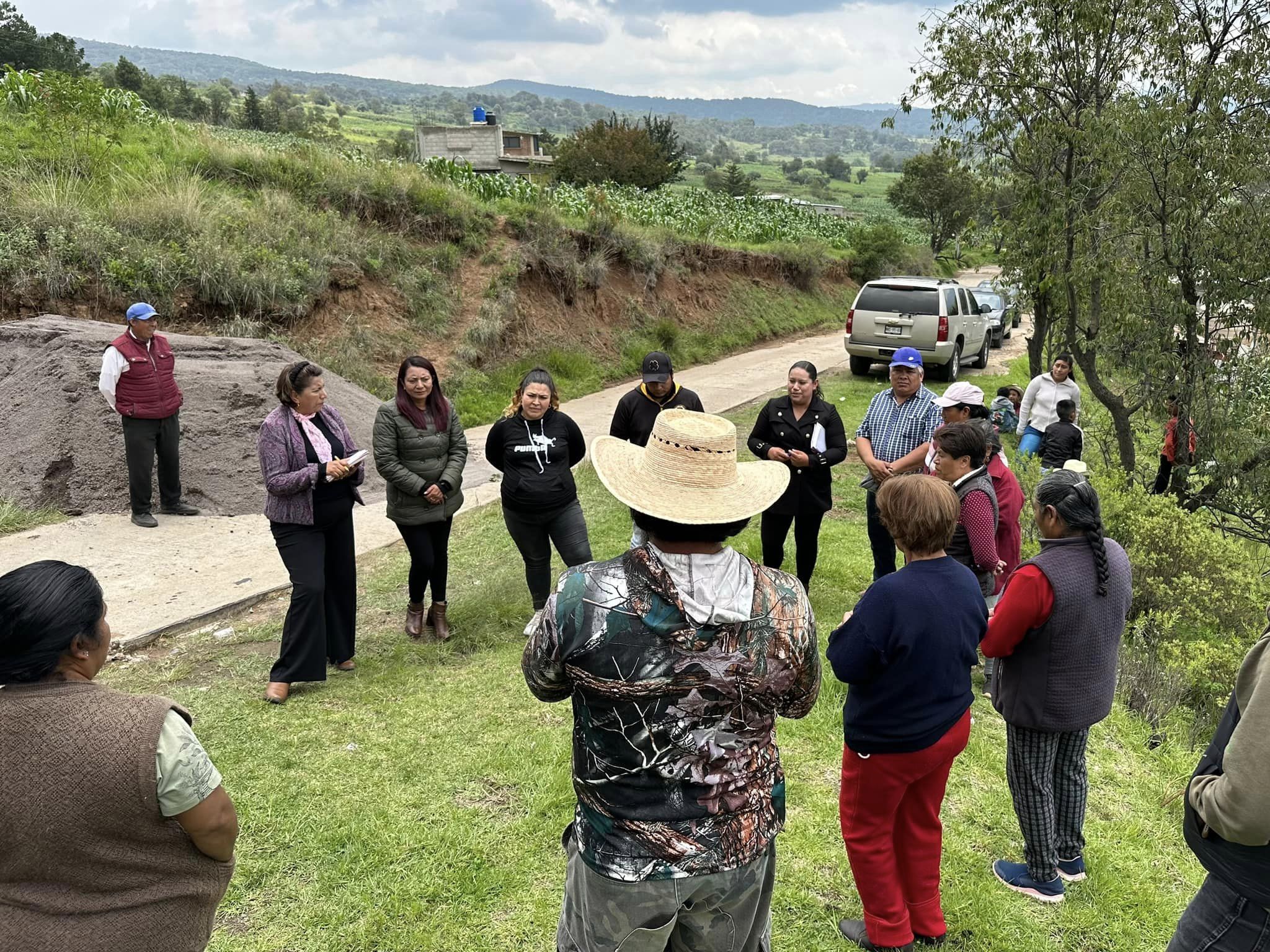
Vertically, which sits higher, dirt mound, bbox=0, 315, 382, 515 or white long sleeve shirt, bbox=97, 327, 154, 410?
white long sleeve shirt, bbox=97, 327, 154, 410

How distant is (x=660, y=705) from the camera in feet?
6.69

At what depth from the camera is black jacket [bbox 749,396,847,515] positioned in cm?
593

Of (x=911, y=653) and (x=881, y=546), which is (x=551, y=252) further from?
(x=911, y=653)

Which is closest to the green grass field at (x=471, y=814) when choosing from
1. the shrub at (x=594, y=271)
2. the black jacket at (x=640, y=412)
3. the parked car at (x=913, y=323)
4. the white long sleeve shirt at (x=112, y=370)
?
the black jacket at (x=640, y=412)

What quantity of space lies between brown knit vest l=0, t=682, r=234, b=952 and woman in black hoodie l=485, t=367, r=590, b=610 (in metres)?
3.54

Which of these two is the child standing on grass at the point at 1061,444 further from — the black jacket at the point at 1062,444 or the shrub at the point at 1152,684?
the shrub at the point at 1152,684

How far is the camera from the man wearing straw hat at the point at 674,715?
80.0 inches

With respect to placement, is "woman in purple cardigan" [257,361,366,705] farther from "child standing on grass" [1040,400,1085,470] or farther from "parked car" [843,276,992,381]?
"parked car" [843,276,992,381]

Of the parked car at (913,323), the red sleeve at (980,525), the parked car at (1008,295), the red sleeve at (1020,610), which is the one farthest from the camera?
the parked car at (913,323)

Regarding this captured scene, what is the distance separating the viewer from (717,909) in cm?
213

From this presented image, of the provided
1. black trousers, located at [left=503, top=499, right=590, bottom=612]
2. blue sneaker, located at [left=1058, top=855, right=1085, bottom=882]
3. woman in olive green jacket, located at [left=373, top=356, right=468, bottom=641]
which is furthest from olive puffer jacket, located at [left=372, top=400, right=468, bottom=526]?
blue sneaker, located at [left=1058, top=855, right=1085, bottom=882]

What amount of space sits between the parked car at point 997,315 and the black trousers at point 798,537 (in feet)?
52.4

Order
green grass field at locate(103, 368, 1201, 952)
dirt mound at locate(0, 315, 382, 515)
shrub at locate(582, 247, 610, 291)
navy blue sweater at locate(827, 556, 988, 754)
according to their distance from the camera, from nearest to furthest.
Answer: navy blue sweater at locate(827, 556, 988, 754), green grass field at locate(103, 368, 1201, 952), dirt mound at locate(0, 315, 382, 515), shrub at locate(582, 247, 610, 291)

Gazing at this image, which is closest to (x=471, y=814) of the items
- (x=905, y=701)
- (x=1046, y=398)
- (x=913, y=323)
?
(x=905, y=701)
